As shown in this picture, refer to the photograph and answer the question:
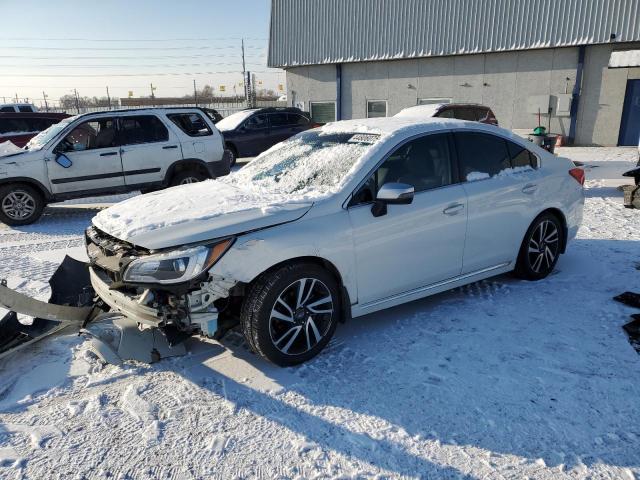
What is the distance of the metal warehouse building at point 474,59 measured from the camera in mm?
17203

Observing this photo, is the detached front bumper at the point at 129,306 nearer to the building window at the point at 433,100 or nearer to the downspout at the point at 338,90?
the building window at the point at 433,100

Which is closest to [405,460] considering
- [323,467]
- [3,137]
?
[323,467]

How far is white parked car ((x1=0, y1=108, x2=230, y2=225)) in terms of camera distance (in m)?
7.82

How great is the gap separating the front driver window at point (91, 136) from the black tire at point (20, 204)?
864 millimetres

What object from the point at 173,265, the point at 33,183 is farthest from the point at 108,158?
the point at 173,265

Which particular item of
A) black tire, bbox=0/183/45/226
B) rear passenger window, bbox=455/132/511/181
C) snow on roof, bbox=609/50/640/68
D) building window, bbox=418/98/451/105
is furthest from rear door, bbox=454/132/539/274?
building window, bbox=418/98/451/105

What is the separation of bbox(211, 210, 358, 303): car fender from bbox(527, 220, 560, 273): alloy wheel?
226 cm

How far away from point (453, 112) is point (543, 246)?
26.8 ft

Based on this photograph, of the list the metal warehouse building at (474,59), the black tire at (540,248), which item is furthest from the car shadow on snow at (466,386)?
the metal warehouse building at (474,59)

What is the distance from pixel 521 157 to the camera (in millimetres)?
4832

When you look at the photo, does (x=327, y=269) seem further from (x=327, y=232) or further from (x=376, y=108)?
(x=376, y=108)

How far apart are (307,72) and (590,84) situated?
41.1ft

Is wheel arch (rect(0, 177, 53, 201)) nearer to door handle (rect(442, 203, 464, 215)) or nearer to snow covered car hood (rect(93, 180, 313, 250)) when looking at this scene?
snow covered car hood (rect(93, 180, 313, 250))

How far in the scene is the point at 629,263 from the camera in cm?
552
